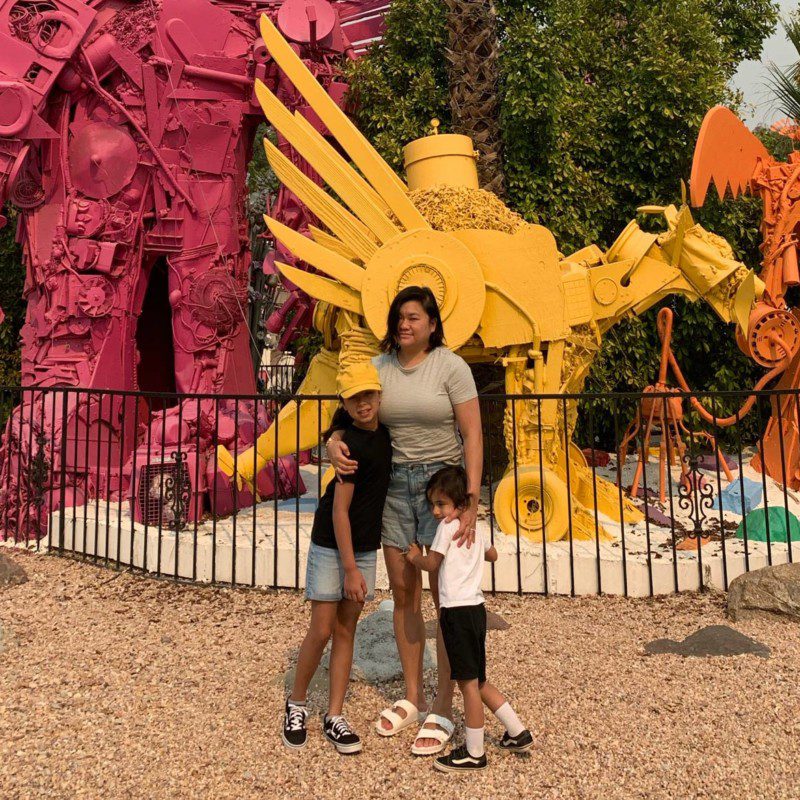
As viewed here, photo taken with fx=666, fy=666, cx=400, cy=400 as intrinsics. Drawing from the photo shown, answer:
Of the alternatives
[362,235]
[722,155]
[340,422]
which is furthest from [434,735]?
[722,155]

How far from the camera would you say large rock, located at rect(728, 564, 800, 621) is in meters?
3.66

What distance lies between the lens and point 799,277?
24.7 feet

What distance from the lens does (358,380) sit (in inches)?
92.5

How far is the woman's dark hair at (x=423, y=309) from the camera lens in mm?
2443

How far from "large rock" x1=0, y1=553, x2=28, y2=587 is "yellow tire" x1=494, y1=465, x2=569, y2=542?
3.46 metres

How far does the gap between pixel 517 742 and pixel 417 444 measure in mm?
1114

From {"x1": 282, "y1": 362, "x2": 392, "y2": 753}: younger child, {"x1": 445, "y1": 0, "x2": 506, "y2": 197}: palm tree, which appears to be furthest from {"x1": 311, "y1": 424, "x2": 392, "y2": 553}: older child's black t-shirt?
{"x1": 445, "y1": 0, "x2": 506, "y2": 197}: palm tree

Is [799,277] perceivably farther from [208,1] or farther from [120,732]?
[120,732]

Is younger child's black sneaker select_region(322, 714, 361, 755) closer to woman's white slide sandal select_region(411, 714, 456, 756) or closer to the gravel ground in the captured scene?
the gravel ground

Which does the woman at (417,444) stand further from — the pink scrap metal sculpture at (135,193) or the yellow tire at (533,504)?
the pink scrap metal sculpture at (135,193)

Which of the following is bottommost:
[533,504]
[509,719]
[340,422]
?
[509,719]

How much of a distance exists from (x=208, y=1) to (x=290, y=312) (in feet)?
11.6

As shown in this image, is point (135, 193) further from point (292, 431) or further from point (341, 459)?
point (341, 459)

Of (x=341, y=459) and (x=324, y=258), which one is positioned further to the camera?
(x=324, y=258)
